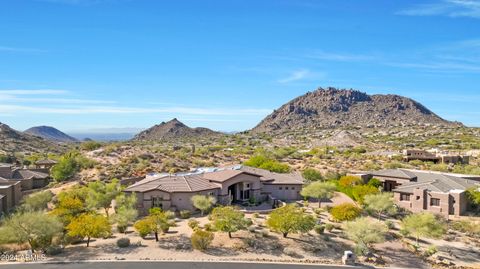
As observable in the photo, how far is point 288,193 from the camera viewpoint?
55.2 m

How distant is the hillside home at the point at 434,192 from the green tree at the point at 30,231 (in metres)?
42.5

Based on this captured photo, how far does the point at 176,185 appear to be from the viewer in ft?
159

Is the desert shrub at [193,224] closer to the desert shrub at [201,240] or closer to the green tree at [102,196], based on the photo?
the desert shrub at [201,240]

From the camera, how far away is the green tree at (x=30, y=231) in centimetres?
3375

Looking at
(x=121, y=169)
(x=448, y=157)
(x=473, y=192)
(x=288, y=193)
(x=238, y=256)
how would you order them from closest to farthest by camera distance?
(x=238, y=256)
(x=473, y=192)
(x=288, y=193)
(x=121, y=169)
(x=448, y=157)

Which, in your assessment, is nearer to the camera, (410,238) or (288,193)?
(410,238)

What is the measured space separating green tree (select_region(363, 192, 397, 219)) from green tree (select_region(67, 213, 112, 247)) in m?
29.9

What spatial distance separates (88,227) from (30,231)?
4.62 meters

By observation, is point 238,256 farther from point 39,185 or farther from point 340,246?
point 39,185

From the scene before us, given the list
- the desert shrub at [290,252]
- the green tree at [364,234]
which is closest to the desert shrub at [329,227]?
the green tree at [364,234]

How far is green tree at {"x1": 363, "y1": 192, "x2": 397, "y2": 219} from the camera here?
47.2m

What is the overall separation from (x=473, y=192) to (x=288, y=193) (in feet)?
77.7

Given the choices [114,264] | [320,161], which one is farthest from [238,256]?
[320,161]

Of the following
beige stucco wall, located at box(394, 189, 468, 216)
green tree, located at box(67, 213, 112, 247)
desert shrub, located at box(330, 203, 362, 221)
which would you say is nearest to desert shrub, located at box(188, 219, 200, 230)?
green tree, located at box(67, 213, 112, 247)
